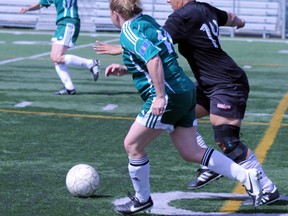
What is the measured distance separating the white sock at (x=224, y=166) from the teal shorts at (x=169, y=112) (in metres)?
0.36

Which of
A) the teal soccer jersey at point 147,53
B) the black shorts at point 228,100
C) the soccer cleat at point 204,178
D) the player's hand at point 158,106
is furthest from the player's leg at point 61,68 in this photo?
the player's hand at point 158,106

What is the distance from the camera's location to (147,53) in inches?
249

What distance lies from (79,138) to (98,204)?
329 centimetres

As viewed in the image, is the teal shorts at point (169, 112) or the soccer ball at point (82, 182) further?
the soccer ball at point (82, 182)

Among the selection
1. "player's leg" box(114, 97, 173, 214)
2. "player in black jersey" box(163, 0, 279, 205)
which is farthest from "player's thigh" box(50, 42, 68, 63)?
"player's leg" box(114, 97, 173, 214)

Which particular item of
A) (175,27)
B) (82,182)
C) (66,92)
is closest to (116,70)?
(175,27)

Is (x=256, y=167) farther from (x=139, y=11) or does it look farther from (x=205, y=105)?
(x=139, y=11)

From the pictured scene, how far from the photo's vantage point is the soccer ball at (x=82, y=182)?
23.9ft

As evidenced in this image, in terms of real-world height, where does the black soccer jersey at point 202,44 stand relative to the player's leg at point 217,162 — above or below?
above

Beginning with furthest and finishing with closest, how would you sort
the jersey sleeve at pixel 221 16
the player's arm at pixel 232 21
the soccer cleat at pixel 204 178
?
the player's arm at pixel 232 21, the jersey sleeve at pixel 221 16, the soccer cleat at pixel 204 178

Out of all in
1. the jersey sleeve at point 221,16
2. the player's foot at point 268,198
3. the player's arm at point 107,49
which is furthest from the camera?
the jersey sleeve at point 221,16

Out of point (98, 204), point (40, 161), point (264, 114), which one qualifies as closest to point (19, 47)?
point (264, 114)

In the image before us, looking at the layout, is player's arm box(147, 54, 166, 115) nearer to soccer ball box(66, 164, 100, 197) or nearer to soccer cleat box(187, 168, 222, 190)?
soccer ball box(66, 164, 100, 197)

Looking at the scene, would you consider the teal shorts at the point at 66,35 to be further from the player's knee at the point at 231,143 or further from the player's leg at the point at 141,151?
the player's leg at the point at 141,151
